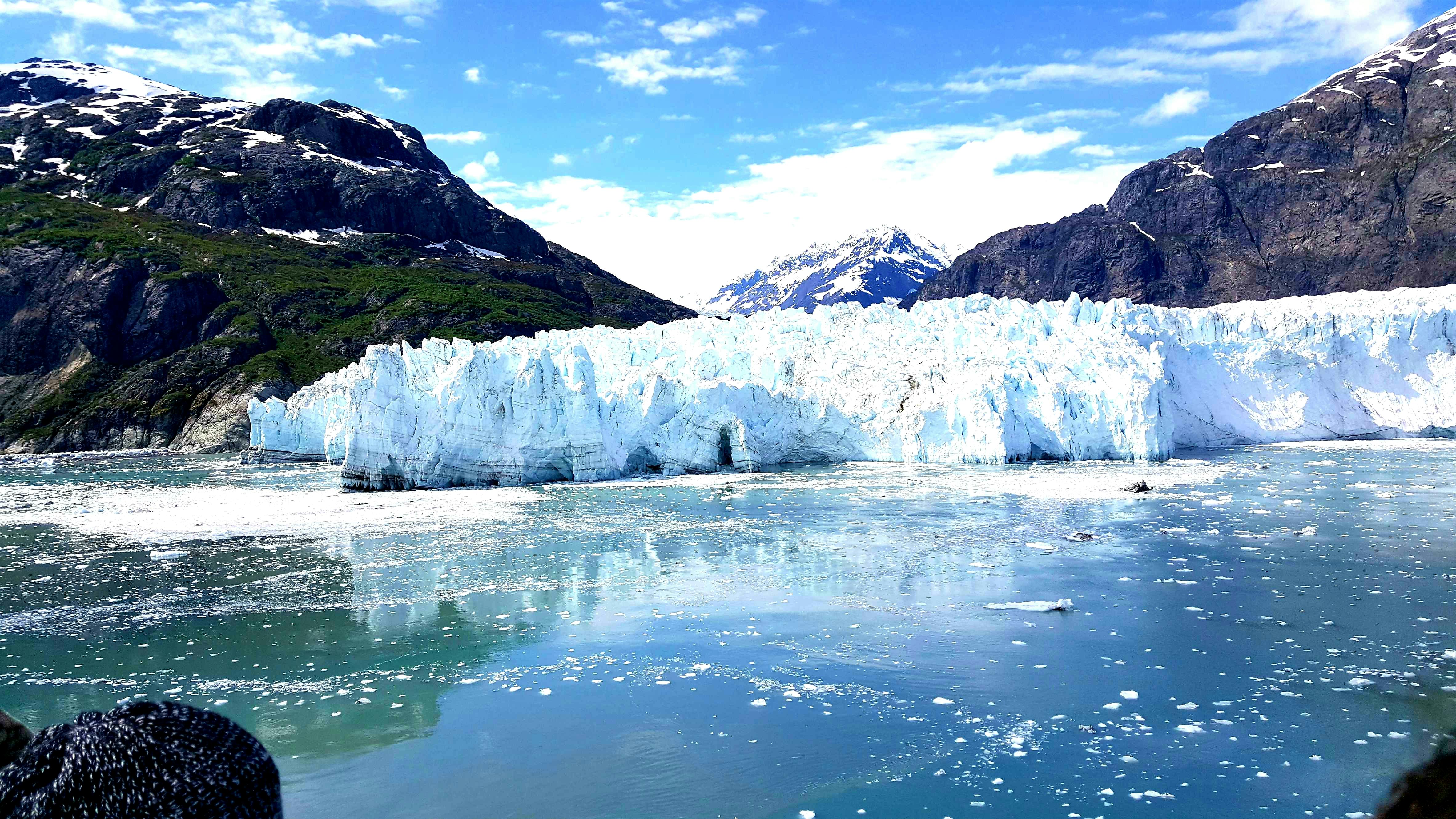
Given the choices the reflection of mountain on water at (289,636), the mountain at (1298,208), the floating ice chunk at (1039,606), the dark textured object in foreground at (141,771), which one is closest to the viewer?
the dark textured object in foreground at (141,771)

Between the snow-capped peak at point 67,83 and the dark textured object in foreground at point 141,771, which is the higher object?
the snow-capped peak at point 67,83

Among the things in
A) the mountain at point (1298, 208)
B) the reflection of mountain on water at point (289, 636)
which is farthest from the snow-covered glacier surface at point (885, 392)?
the mountain at point (1298, 208)

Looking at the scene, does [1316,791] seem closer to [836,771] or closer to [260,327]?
[836,771]

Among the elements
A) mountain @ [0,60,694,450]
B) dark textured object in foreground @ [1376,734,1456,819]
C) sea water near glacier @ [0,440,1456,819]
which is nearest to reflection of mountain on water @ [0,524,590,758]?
sea water near glacier @ [0,440,1456,819]

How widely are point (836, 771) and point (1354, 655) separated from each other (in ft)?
16.9

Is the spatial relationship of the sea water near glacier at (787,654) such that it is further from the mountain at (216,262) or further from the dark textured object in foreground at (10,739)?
the mountain at (216,262)

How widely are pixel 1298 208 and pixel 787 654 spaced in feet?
296

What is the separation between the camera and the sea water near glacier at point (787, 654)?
578cm

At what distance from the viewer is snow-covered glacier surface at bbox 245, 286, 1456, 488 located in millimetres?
24062

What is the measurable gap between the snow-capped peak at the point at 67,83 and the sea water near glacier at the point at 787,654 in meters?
117

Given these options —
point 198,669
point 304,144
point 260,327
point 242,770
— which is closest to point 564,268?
point 304,144

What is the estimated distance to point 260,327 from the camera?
182 ft

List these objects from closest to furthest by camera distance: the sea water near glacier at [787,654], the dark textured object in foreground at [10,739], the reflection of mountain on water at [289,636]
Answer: the dark textured object in foreground at [10,739] → the sea water near glacier at [787,654] → the reflection of mountain on water at [289,636]

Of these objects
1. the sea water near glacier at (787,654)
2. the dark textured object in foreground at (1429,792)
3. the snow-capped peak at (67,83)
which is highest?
the snow-capped peak at (67,83)
